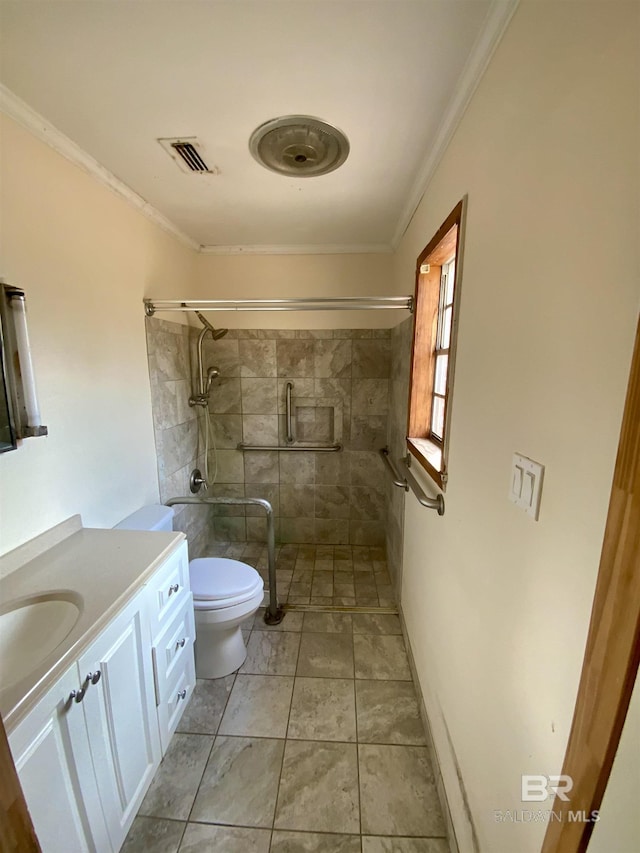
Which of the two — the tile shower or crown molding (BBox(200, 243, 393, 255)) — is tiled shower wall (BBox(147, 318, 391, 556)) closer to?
the tile shower

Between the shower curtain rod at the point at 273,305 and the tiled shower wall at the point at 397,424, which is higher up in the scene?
the shower curtain rod at the point at 273,305

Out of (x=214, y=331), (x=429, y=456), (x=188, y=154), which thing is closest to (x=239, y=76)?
(x=188, y=154)

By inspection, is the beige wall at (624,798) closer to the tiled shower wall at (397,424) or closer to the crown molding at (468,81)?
the crown molding at (468,81)

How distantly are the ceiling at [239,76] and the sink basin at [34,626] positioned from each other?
5.18 ft

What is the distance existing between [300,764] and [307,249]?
296 cm

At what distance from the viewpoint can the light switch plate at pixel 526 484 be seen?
0.66m

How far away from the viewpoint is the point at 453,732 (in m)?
1.11

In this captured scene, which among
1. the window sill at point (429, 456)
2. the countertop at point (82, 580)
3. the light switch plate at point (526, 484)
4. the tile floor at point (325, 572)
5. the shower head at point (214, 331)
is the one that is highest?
the shower head at point (214, 331)

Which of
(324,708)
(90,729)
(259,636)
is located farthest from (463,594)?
(259,636)

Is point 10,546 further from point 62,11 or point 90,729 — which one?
point 62,11

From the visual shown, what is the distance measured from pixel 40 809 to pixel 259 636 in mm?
1304

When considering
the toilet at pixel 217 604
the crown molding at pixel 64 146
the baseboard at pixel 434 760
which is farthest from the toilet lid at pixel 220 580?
the crown molding at pixel 64 146

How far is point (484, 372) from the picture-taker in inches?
36.1

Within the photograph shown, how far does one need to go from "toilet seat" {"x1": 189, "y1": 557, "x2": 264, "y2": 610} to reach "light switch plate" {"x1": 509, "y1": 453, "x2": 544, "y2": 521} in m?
1.39
